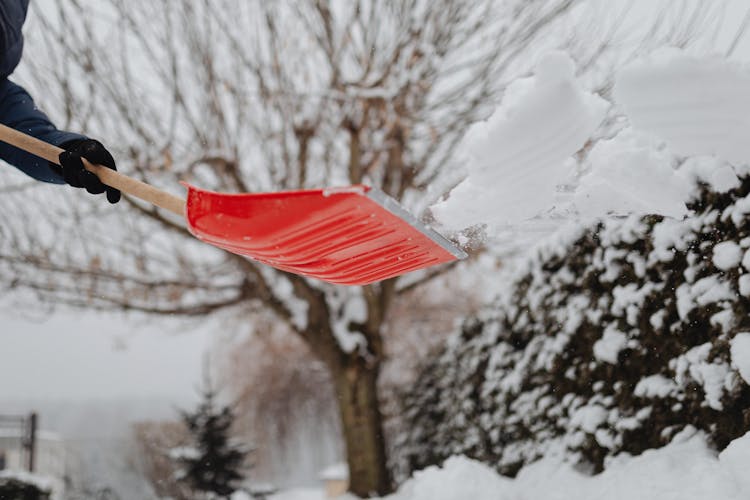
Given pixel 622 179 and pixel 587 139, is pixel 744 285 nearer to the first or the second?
pixel 622 179

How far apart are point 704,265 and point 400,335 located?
1082 cm

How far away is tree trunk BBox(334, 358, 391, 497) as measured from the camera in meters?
5.67

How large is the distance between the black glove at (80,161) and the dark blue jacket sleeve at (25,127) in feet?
0.46

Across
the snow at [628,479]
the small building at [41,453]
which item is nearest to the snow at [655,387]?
the snow at [628,479]

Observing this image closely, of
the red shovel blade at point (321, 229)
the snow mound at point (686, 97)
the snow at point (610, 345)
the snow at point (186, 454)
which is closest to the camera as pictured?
the snow mound at point (686, 97)

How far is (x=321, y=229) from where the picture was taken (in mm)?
1697

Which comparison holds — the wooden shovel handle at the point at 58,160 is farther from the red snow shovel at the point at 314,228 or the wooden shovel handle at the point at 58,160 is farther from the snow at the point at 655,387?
the snow at the point at 655,387

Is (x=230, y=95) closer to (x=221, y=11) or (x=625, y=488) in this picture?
(x=221, y=11)

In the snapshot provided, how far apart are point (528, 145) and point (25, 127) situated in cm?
203

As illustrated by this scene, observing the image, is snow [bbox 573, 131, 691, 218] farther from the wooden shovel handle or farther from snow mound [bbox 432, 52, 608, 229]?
the wooden shovel handle

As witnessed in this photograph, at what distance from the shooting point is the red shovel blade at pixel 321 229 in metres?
1.56

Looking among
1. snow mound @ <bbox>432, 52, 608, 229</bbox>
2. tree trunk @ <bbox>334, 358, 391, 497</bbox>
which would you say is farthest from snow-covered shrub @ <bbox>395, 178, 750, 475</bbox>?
tree trunk @ <bbox>334, 358, 391, 497</bbox>

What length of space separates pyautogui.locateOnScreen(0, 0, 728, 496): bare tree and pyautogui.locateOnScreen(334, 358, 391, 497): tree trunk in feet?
0.05

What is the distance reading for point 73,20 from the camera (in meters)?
4.68
